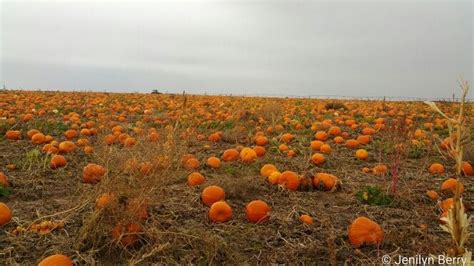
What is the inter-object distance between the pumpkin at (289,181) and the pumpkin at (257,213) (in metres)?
0.89

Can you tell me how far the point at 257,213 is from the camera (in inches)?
142

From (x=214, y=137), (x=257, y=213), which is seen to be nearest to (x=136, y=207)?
(x=257, y=213)

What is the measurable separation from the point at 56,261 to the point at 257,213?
1674mm

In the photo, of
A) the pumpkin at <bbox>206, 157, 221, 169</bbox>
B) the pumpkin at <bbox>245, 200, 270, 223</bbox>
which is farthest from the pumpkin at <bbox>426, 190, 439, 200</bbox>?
the pumpkin at <bbox>206, 157, 221, 169</bbox>

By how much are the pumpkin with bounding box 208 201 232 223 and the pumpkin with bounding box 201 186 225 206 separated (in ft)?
1.07

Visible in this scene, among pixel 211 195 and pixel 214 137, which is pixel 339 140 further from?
pixel 211 195

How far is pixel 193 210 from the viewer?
377cm

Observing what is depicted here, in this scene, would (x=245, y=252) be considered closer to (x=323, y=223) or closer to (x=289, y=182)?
(x=323, y=223)

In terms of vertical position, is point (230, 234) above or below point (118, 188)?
below

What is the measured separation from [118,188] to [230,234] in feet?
3.29

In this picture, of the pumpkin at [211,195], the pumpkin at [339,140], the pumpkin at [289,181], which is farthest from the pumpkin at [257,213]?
the pumpkin at [339,140]

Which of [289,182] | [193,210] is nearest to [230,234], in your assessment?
[193,210]

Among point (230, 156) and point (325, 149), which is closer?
point (230, 156)

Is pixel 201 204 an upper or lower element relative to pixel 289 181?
lower
